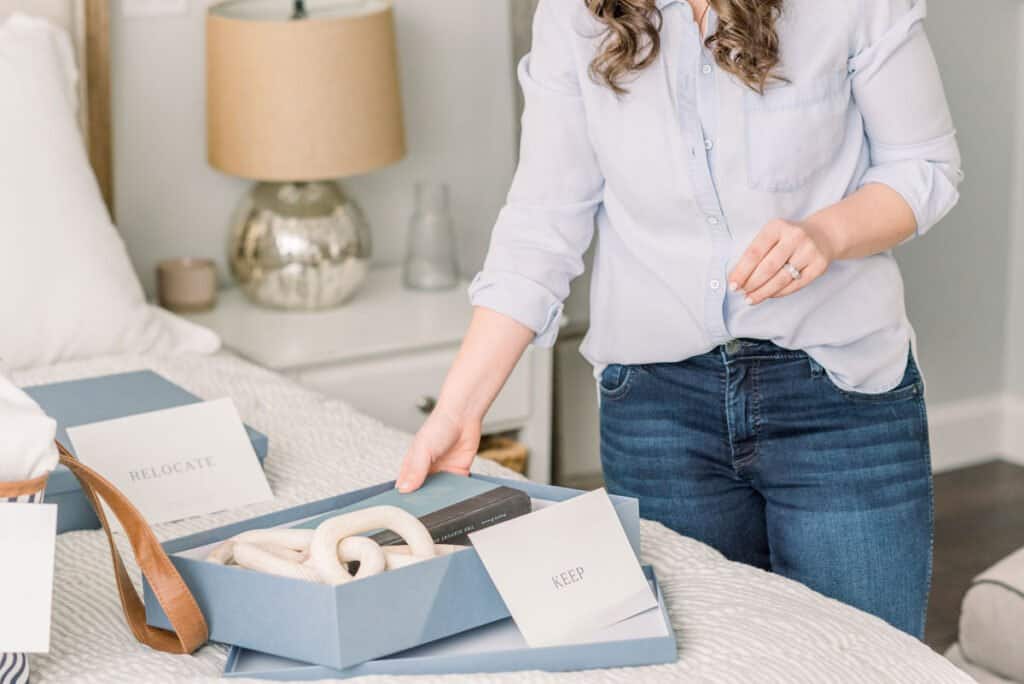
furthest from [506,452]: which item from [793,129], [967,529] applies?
[793,129]

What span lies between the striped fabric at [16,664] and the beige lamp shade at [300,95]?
60.3 inches

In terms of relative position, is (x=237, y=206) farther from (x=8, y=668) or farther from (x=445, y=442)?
(x=8, y=668)

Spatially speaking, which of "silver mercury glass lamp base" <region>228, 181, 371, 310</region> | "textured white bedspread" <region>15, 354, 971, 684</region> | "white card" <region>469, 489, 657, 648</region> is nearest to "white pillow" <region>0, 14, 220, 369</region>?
"silver mercury glass lamp base" <region>228, 181, 371, 310</region>

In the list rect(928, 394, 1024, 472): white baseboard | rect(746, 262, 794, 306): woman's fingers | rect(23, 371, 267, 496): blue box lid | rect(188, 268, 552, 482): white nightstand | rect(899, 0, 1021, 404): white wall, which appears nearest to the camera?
rect(746, 262, 794, 306): woman's fingers

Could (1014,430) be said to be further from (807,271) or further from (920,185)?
(807,271)

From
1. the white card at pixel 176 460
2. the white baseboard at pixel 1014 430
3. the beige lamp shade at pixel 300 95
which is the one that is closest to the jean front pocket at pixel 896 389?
the white card at pixel 176 460

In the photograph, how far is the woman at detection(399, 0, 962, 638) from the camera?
52.1 inches

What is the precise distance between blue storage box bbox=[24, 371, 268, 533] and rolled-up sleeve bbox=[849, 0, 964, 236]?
0.72 meters

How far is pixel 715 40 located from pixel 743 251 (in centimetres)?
19

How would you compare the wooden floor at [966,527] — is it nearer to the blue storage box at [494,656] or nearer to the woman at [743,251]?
the woman at [743,251]

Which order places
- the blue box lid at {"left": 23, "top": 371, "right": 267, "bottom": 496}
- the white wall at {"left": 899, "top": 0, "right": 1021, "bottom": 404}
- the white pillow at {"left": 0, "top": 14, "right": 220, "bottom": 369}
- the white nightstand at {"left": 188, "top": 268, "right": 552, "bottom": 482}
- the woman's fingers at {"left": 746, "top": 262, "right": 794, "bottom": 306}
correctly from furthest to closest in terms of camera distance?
1. the white wall at {"left": 899, "top": 0, "right": 1021, "bottom": 404}
2. the white nightstand at {"left": 188, "top": 268, "right": 552, "bottom": 482}
3. the white pillow at {"left": 0, "top": 14, "right": 220, "bottom": 369}
4. the blue box lid at {"left": 23, "top": 371, "right": 267, "bottom": 496}
5. the woman's fingers at {"left": 746, "top": 262, "right": 794, "bottom": 306}

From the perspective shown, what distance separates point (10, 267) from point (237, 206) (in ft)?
2.20

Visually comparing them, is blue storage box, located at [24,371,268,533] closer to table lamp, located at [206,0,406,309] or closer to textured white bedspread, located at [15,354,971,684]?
textured white bedspread, located at [15,354,971,684]

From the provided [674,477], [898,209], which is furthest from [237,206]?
[898,209]
